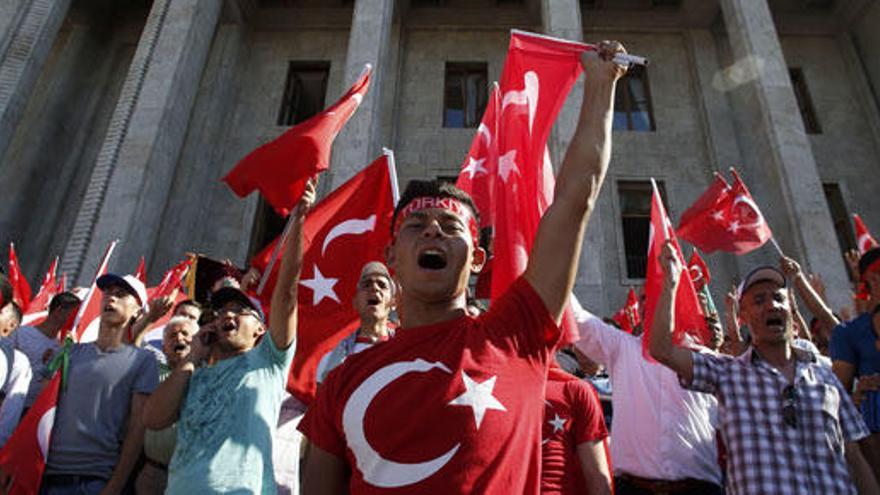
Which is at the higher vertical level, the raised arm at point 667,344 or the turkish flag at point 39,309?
the turkish flag at point 39,309

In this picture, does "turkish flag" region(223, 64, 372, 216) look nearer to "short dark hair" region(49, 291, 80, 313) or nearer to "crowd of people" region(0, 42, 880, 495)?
"crowd of people" region(0, 42, 880, 495)

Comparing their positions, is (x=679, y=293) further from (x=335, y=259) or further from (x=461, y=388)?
(x=461, y=388)

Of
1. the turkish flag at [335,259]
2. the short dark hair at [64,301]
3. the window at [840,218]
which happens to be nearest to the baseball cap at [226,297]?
the turkish flag at [335,259]

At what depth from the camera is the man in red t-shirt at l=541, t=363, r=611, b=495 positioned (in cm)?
255

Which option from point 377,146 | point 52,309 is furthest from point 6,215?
point 52,309

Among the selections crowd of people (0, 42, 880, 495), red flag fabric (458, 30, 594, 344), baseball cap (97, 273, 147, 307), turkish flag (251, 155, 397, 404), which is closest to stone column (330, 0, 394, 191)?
turkish flag (251, 155, 397, 404)

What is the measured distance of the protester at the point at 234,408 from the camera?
8.38 ft

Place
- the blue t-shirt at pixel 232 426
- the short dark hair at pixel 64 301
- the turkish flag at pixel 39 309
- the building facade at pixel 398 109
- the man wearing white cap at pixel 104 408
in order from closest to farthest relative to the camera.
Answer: the blue t-shirt at pixel 232 426, the man wearing white cap at pixel 104 408, the short dark hair at pixel 64 301, the turkish flag at pixel 39 309, the building facade at pixel 398 109

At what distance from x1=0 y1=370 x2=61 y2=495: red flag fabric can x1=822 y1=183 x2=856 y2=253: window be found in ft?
46.7

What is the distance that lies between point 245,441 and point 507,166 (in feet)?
6.98

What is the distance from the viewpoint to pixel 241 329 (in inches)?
123

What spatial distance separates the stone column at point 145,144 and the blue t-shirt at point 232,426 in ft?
26.4

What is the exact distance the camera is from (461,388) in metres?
1.40

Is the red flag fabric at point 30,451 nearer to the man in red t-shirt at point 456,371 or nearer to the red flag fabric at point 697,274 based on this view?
the man in red t-shirt at point 456,371
